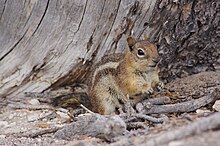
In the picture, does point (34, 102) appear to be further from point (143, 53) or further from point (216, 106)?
point (216, 106)

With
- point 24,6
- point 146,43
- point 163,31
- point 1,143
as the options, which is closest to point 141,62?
point 146,43

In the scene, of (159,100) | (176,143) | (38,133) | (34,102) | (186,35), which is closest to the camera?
(176,143)

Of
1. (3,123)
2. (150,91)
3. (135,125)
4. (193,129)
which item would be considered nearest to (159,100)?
(150,91)

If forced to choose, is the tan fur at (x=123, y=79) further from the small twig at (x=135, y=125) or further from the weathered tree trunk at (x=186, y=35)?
the small twig at (x=135, y=125)

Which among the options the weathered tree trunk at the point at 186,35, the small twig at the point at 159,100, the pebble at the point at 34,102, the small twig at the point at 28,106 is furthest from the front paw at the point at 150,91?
the pebble at the point at 34,102

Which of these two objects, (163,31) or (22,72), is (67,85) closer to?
(22,72)

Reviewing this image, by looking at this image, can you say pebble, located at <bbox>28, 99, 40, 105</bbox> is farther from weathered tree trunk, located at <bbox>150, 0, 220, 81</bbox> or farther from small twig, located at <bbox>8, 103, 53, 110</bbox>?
weathered tree trunk, located at <bbox>150, 0, 220, 81</bbox>
